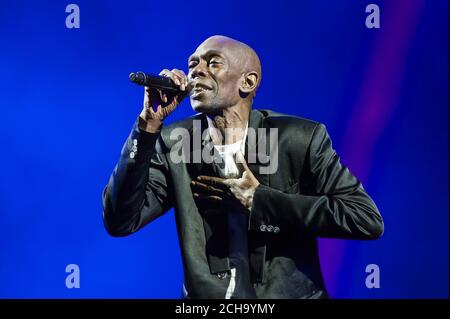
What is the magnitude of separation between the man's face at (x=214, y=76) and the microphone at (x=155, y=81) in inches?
3.7

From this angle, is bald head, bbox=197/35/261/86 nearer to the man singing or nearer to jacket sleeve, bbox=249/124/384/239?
the man singing

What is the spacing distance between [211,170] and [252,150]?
0.12 metres

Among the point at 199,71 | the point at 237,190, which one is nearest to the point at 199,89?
the point at 199,71

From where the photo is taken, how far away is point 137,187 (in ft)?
6.86

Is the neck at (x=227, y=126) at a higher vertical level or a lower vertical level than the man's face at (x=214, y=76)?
lower

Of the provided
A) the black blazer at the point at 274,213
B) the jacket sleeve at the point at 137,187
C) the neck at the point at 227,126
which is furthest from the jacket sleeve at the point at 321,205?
the jacket sleeve at the point at 137,187

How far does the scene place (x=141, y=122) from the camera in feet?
6.74

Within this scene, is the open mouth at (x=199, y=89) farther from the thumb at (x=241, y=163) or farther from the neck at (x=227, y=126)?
the thumb at (x=241, y=163)

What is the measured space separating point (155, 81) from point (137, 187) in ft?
0.93

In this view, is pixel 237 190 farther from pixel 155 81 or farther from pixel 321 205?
pixel 155 81

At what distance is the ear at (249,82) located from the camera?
86.7 inches

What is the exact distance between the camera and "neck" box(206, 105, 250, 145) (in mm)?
2172

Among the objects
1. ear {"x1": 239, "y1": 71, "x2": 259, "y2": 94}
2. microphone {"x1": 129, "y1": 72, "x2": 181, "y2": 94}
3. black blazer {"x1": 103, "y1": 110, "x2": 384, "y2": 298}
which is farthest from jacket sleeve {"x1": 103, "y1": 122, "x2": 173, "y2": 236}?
ear {"x1": 239, "y1": 71, "x2": 259, "y2": 94}
